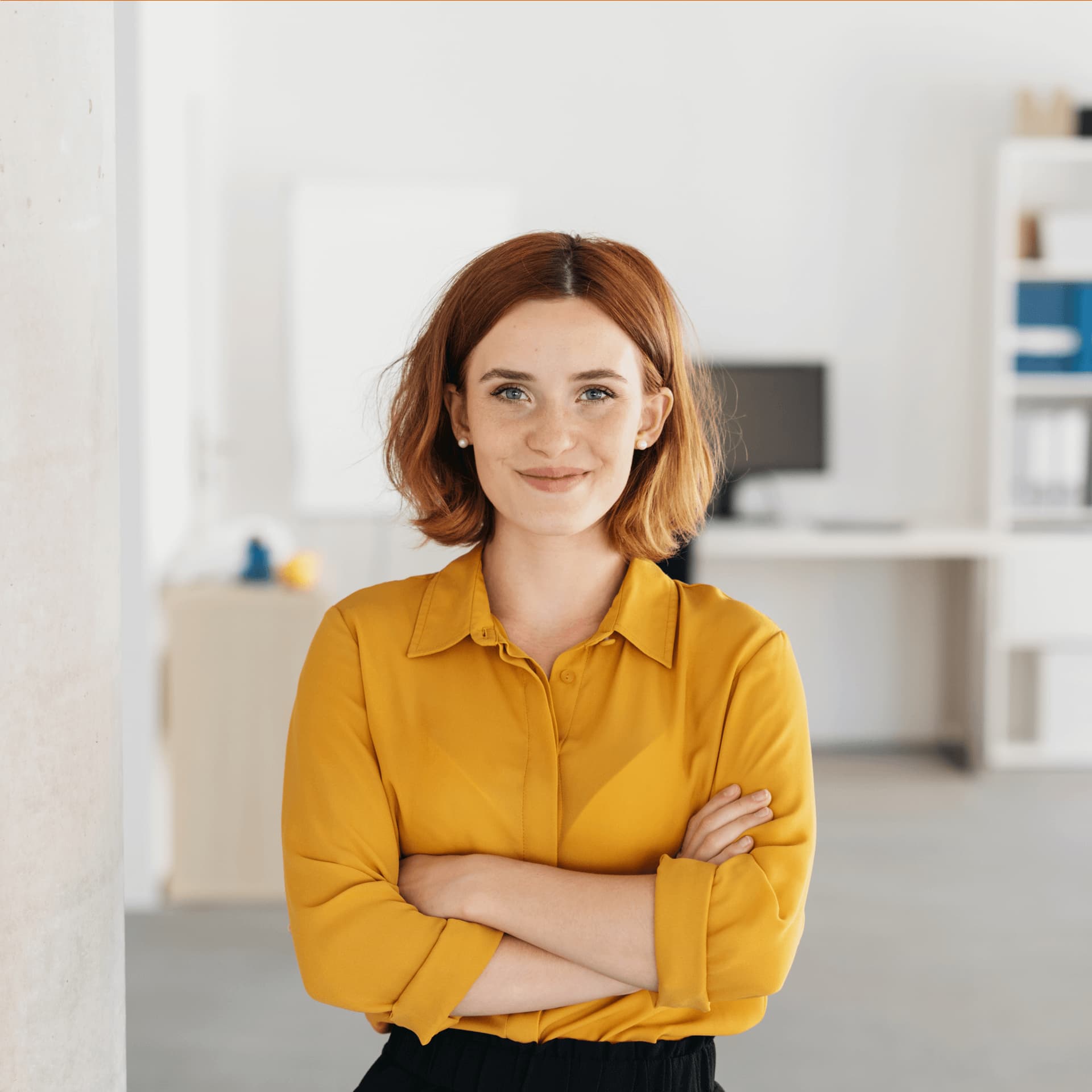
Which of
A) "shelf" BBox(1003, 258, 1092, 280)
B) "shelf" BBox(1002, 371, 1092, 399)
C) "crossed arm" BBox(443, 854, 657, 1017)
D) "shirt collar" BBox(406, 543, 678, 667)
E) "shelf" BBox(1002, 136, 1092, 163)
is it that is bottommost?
"crossed arm" BBox(443, 854, 657, 1017)

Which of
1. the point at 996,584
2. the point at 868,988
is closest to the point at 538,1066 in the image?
the point at 868,988

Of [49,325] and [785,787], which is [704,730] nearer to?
[785,787]

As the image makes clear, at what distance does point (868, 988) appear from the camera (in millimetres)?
2943

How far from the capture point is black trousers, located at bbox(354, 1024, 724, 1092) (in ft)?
3.98

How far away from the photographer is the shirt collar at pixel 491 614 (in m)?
1.28

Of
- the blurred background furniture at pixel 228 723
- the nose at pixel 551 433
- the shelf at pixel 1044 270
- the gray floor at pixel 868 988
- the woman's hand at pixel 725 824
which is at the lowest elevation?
the gray floor at pixel 868 988

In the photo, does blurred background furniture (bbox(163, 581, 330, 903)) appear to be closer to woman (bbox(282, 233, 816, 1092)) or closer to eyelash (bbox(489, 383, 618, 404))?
woman (bbox(282, 233, 816, 1092))

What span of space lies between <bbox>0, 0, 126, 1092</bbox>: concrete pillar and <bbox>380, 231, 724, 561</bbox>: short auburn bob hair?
31 centimetres

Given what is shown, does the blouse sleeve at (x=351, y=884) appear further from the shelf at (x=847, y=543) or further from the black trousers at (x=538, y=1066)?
the shelf at (x=847, y=543)

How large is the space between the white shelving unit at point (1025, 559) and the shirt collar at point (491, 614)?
12.2 ft

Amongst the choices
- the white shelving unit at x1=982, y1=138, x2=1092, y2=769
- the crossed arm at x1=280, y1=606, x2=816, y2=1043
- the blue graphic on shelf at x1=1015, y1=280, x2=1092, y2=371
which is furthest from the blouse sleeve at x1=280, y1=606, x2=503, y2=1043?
the blue graphic on shelf at x1=1015, y1=280, x2=1092, y2=371

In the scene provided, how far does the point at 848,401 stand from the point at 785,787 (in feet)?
13.2

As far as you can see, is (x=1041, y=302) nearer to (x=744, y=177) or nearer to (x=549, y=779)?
(x=744, y=177)

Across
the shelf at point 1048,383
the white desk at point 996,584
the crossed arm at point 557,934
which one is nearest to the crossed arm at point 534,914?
the crossed arm at point 557,934
